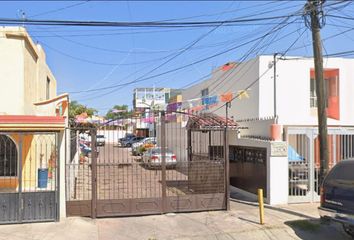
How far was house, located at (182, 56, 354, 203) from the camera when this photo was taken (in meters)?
13.8

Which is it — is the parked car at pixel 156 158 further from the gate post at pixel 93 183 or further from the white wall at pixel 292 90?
the white wall at pixel 292 90

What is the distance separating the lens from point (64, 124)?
1141cm

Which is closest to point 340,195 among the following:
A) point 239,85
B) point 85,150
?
point 239,85

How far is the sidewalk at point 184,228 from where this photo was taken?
32.7 ft

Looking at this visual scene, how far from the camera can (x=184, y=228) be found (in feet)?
35.0

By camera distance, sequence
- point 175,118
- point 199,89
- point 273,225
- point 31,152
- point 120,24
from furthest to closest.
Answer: point 199,89
point 175,118
point 31,152
point 120,24
point 273,225

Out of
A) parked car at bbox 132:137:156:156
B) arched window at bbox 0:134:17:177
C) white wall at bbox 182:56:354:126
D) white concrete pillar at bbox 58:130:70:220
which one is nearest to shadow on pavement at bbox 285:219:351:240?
white concrete pillar at bbox 58:130:70:220

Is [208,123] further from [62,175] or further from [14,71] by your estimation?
[14,71]

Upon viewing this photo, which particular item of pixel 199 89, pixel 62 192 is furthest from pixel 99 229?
pixel 199 89

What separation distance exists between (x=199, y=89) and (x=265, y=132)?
1854 centimetres

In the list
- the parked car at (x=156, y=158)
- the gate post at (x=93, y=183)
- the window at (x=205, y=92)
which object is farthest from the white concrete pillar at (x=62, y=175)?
the window at (x=205, y=92)

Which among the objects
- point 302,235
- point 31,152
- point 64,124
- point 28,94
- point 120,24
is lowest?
point 302,235

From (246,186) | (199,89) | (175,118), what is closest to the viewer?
(246,186)

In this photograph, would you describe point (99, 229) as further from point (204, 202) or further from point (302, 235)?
point (302, 235)
